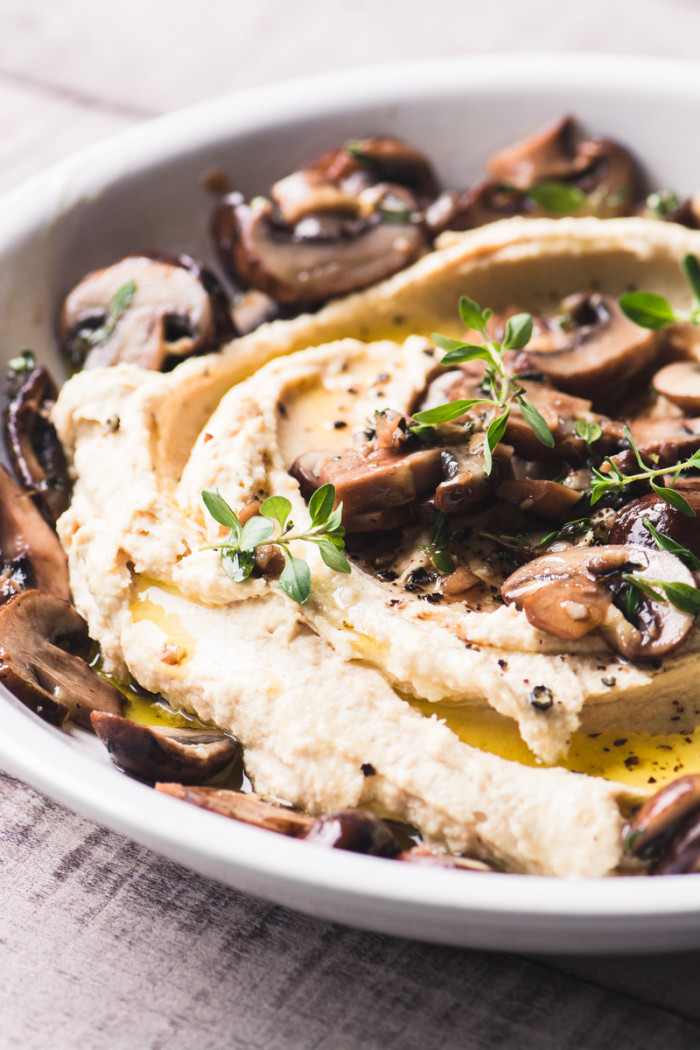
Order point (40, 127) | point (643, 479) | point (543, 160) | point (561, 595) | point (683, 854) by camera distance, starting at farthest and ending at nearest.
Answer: point (40, 127), point (543, 160), point (643, 479), point (561, 595), point (683, 854)

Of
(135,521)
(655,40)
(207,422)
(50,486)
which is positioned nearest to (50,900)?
(135,521)

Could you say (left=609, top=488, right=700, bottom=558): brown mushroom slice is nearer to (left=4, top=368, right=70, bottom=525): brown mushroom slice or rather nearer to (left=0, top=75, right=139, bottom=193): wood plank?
(left=4, top=368, right=70, bottom=525): brown mushroom slice

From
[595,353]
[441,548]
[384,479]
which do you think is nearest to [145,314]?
[384,479]

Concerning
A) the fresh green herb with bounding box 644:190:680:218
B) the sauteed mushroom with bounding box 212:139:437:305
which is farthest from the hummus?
the fresh green herb with bounding box 644:190:680:218

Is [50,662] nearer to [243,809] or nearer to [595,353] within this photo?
[243,809]

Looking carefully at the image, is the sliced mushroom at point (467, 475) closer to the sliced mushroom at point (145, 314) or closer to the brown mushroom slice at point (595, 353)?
the brown mushroom slice at point (595, 353)

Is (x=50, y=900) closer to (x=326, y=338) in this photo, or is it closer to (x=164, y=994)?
(x=164, y=994)
